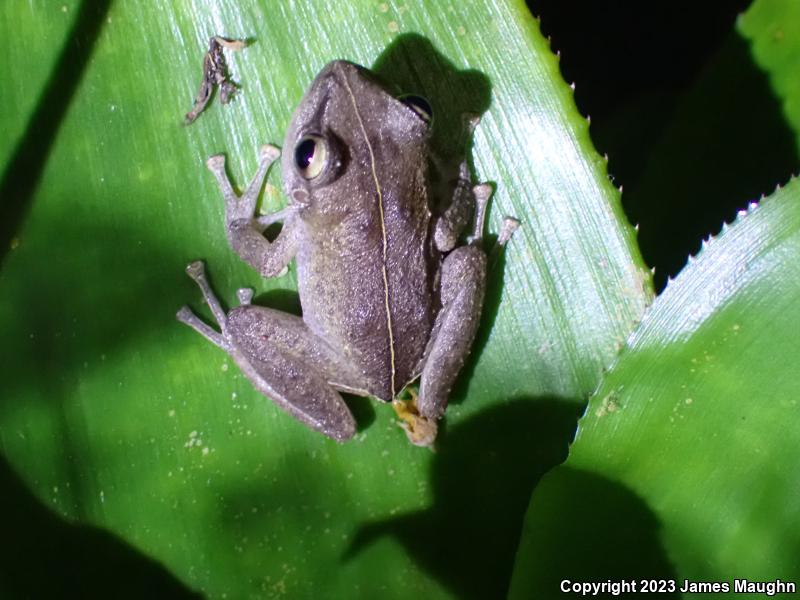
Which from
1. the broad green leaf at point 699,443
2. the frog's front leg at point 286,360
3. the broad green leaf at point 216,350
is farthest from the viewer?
the frog's front leg at point 286,360

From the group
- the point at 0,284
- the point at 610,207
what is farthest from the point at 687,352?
the point at 0,284

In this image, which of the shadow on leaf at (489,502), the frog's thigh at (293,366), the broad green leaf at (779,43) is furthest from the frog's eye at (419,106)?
the broad green leaf at (779,43)

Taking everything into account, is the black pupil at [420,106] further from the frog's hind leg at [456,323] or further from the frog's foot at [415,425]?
the frog's foot at [415,425]

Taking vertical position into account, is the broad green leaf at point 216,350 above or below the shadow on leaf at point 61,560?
above

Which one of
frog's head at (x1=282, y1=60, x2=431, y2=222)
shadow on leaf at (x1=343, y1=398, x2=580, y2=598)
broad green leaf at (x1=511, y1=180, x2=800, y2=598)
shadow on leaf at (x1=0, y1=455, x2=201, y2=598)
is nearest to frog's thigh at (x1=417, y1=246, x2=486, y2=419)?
shadow on leaf at (x1=343, y1=398, x2=580, y2=598)

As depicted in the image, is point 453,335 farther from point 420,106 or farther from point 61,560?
point 61,560

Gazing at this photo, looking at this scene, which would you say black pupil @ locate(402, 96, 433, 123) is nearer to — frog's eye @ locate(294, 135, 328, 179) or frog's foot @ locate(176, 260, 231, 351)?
frog's eye @ locate(294, 135, 328, 179)
